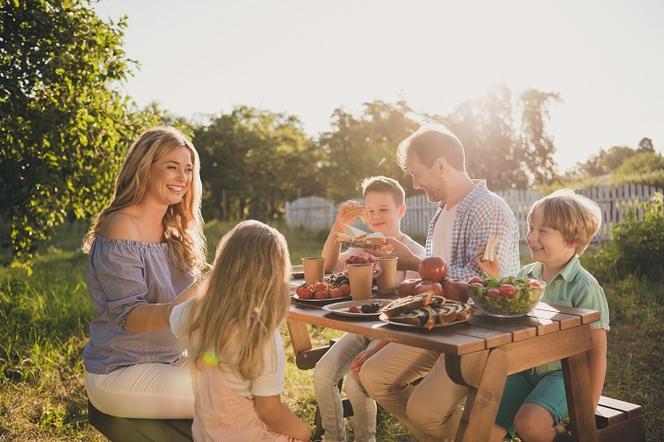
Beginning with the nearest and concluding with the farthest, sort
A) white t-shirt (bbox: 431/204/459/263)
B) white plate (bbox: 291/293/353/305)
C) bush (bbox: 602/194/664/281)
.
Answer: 1. white plate (bbox: 291/293/353/305)
2. white t-shirt (bbox: 431/204/459/263)
3. bush (bbox: 602/194/664/281)

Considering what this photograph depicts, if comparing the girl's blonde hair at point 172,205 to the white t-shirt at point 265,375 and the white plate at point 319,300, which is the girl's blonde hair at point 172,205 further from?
the white t-shirt at point 265,375

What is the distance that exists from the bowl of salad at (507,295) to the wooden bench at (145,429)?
1.31 m

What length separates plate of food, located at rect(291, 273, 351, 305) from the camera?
2803mm

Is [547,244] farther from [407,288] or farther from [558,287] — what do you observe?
[407,288]

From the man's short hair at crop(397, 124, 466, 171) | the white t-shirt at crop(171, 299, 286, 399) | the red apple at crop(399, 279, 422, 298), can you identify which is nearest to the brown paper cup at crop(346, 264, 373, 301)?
the red apple at crop(399, 279, 422, 298)

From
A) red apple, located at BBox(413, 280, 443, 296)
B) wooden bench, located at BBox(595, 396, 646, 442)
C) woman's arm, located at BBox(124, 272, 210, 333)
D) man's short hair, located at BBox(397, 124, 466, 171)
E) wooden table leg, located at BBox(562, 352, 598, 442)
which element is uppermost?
man's short hair, located at BBox(397, 124, 466, 171)

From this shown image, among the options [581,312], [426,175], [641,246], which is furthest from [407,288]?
[641,246]

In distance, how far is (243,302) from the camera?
214 centimetres

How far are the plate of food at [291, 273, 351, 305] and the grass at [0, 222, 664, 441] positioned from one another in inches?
51.3

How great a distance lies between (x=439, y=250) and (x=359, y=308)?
4.30 ft

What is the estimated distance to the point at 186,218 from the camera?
129 inches

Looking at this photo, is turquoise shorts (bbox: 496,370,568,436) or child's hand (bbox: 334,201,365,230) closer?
turquoise shorts (bbox: 496,370,568,436)

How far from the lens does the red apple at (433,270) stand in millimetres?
2629

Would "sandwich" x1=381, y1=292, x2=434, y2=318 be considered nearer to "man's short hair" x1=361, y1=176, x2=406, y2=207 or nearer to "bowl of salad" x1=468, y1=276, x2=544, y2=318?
"bowl of salad" x1=468, y1=276, x2=544, y2=318
